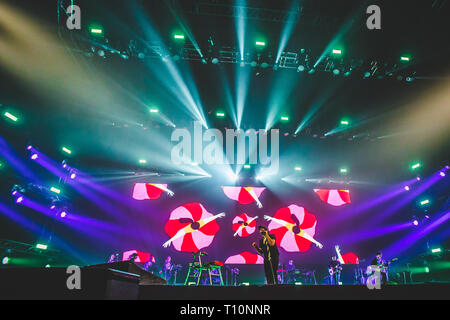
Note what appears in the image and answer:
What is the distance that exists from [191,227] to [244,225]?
2223 mm

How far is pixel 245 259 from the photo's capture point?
10.4m

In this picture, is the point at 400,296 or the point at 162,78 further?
the point at 162,78

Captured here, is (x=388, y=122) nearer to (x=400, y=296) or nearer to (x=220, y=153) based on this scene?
(x=220, y=153)

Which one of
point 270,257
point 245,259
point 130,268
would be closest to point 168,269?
point 245,259

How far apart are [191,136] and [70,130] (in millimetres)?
4525

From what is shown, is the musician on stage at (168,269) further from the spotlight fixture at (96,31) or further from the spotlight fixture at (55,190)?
the spotlight fixture at (96,31)

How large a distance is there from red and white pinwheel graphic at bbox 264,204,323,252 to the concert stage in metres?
7.52

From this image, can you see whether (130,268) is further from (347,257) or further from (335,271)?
(347,257)

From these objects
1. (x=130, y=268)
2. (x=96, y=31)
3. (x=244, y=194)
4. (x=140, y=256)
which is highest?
(x=96, y=31)

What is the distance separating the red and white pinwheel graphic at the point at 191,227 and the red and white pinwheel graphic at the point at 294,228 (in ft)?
7.87

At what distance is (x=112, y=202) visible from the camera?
11.0 metres

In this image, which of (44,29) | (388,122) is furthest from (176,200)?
(388,122)

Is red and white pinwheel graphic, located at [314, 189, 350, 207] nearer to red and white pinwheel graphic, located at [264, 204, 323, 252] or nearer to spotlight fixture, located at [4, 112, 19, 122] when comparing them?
red and white pinwheel graphic, located at [264, 204, 323, 252]

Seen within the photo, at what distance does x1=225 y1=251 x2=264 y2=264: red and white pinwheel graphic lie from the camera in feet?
34.0
